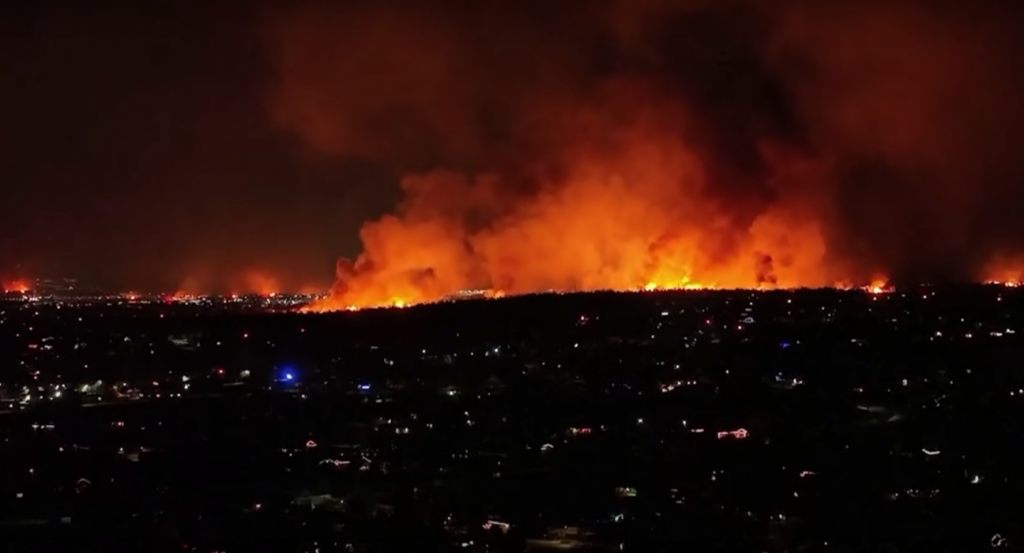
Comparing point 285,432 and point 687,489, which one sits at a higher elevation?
point 285,432

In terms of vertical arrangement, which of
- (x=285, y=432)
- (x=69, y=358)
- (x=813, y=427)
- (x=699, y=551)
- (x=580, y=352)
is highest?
(x=69, y=358)

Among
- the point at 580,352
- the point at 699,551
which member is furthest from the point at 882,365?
the point at 699,551

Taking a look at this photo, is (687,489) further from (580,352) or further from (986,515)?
(580,352)

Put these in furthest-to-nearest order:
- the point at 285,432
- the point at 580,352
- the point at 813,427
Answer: the point at 580,352 → the point at 285,432 → the point at 813,427

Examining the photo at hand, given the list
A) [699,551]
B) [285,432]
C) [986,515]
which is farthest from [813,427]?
[285,432]

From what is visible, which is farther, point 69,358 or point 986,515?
point 69,358

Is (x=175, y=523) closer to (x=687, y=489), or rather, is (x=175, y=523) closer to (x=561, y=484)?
(x=561, y=484)

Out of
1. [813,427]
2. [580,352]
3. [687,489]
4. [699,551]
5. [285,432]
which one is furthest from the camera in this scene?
[580,352]
